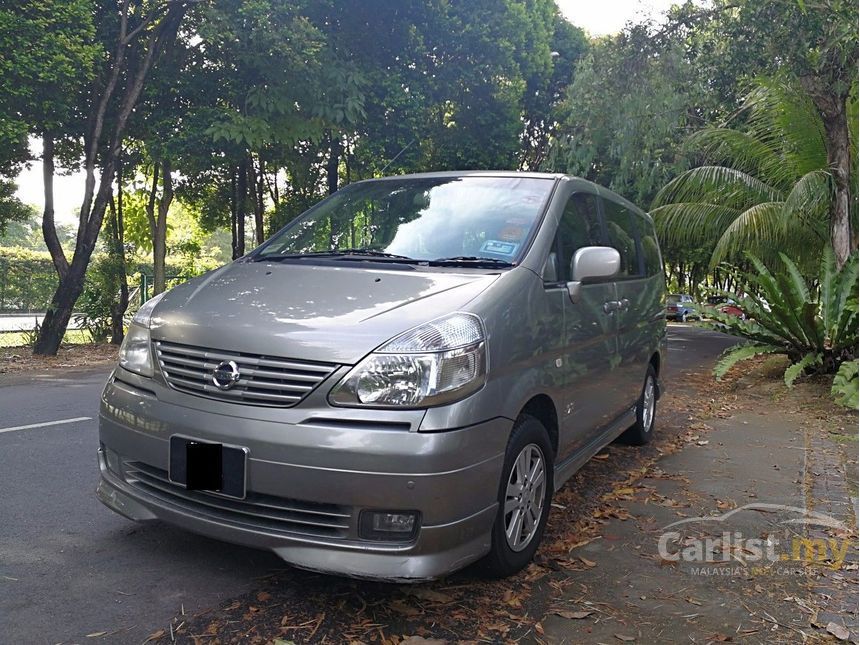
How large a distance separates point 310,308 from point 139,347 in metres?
0.84

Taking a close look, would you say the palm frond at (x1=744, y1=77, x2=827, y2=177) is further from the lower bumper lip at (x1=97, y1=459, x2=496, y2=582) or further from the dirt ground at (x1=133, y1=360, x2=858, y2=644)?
the lower bumper lip at (x1=97, y1=459, x2=496, y2=582)

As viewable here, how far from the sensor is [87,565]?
3.37 meters

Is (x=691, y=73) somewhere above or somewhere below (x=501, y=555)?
above

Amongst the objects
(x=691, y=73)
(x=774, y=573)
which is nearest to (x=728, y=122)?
(x=691, y=73)

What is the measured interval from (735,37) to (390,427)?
26.9ft

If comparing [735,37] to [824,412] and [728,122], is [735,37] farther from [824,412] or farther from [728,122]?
[824,412]

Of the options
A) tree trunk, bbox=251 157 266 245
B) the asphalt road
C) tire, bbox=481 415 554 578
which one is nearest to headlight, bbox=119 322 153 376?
the asphalt road

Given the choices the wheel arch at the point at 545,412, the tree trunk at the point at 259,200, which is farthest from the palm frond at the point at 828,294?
the tree trunk at the point at 259,200

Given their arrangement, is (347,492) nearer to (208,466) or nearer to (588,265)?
(208,466)

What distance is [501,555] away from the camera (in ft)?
10.5

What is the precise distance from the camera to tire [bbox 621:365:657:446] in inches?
230

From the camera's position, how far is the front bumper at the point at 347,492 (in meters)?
2.73

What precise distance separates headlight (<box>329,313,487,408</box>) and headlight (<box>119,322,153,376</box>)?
0.97 meters

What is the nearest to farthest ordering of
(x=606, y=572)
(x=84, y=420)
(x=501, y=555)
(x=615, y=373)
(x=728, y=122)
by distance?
(x=501, y=555)
(x=606, y=572)
(x=615, y=373)
(x=84, y=420)
(x=728, y=122)
